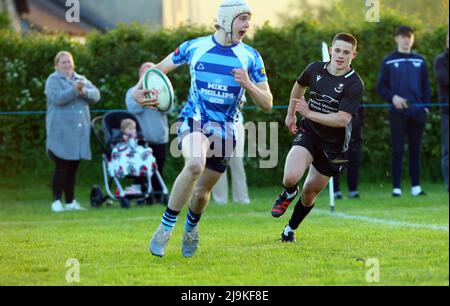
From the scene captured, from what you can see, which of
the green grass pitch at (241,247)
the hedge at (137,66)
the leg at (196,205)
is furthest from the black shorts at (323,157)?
the hedge at (137,66)

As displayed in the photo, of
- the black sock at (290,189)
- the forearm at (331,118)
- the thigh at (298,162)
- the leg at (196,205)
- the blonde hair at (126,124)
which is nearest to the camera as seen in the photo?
the leg at (196,205)

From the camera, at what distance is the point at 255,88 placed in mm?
7734

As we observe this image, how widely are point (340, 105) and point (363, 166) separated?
9644 millimetres

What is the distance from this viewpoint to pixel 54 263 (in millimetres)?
7750

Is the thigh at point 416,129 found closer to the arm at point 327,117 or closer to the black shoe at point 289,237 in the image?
the black shoe at point 289,237

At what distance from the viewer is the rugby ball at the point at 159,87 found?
26.9 ft

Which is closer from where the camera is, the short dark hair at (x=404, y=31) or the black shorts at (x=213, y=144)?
the black shorts at (x=213, y=144)

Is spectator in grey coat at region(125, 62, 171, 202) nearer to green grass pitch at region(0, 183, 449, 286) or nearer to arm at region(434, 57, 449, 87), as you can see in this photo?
green grass pitch at region(0, 183, 449, 286)

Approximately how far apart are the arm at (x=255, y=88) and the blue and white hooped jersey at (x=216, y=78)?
0.43ft

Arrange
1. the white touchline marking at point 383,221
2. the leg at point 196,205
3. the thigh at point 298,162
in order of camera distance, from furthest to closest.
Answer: the white touchline marking at point 383,221 → the thigh at point 298,162 → the leg at point 196,205

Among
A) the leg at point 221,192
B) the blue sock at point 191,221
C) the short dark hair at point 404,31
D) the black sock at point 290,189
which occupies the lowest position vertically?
the leg at point 221,192

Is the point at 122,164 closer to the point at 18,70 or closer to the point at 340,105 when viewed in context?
the point at 18,70

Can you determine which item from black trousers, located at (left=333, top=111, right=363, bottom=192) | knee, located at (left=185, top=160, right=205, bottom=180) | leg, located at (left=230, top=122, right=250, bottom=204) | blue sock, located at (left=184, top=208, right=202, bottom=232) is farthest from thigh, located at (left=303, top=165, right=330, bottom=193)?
black trousers, located at (left=333, top=111, right=363, bottom=192)
